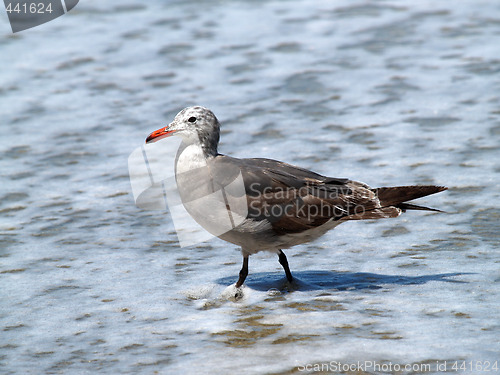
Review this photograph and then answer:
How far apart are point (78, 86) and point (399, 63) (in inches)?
174

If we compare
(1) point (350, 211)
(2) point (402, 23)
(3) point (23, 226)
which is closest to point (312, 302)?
(1) point (350, 211)

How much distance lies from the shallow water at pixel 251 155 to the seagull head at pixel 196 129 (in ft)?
3.25

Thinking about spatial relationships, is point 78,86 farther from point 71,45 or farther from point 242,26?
point 242,26

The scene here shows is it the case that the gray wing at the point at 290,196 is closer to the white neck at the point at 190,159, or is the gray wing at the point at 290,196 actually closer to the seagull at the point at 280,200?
the seagull at the point at 280,200

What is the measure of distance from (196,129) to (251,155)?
2.19 metres

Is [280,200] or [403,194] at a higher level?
[280,200]

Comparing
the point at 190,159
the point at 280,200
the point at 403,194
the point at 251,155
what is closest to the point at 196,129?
the point at 190,159

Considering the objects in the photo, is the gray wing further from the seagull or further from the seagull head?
the seagull head

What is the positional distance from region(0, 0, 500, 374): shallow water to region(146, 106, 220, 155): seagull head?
0.99m

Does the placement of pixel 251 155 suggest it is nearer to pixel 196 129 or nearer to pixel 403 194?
pixel 196 129

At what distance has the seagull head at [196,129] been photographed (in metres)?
5.98

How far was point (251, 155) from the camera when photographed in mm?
8125

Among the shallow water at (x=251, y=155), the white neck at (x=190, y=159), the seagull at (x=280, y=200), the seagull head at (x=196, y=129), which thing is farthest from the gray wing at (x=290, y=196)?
the shallow water at (x=251, y=155)

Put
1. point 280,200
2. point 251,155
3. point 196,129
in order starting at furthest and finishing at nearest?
point 251,155 → point 196,129 → point 280,200
